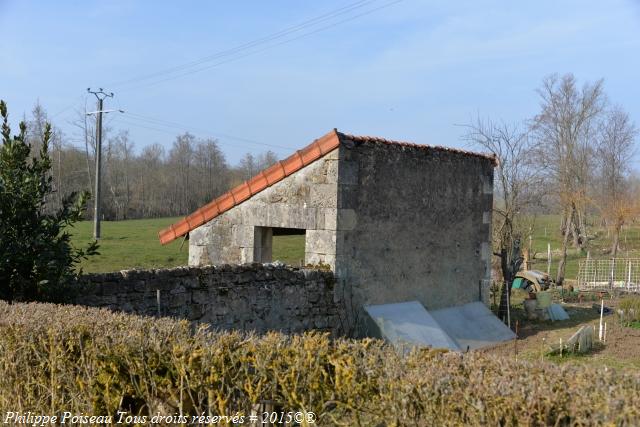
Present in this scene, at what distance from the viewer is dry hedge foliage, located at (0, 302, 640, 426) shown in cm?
288

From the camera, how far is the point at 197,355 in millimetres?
3791

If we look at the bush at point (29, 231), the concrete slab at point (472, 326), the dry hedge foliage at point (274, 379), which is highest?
the bush at point (29, 231)

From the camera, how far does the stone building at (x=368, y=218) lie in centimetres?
920

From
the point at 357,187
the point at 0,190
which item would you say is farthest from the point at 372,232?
the point at 0,190

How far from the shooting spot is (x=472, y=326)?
11.2m

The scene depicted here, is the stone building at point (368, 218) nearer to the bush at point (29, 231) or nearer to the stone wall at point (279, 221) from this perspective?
the stone wall at point (279, 221)

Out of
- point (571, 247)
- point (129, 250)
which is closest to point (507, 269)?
point (129, 250)

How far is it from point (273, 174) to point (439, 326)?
3520 mm

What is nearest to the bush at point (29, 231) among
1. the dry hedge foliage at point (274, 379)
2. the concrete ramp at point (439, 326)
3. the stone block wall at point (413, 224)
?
the dry hedge foliage at point (274, 379)

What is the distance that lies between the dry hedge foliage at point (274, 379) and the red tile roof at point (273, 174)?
4.81 metres

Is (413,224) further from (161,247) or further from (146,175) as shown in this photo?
(146,175)

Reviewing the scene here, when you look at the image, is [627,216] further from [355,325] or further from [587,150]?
[355,325]

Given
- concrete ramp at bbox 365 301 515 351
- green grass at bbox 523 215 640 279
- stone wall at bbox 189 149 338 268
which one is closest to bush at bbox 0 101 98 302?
stone wall at bbox 189 149 338 268

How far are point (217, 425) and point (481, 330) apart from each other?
8.31 meters
